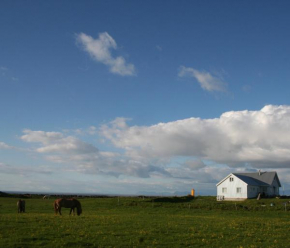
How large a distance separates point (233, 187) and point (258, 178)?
33.3ft

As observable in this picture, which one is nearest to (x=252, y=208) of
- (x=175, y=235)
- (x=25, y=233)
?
(x=175, y=235)

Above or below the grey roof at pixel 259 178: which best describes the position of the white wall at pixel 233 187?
below

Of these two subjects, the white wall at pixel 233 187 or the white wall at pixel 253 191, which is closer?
the white wall at pixel 233 187

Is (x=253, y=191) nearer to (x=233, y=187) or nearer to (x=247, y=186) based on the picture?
(x=247, y=186)

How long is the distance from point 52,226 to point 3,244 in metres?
6.84

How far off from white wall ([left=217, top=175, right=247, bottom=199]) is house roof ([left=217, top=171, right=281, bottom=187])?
0.89m

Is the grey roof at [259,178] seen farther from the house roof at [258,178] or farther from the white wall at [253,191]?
the white wall at [253,191]

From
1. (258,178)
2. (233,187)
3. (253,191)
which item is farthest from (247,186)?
(258,178)

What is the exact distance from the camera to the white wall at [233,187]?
79.7m

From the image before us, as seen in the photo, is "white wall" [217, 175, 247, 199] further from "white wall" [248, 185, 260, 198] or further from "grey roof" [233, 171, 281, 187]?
"white wall" [248, 185, 260, 198]

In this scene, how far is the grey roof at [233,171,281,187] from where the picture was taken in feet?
271

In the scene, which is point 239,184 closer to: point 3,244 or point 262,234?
point 262,234

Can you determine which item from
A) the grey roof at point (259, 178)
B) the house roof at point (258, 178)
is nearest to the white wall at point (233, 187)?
the house roof at point (258, 178)

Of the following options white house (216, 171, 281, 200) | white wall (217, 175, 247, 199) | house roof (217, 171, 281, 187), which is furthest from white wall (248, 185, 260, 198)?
white wall (217, 175, 247, 199)
